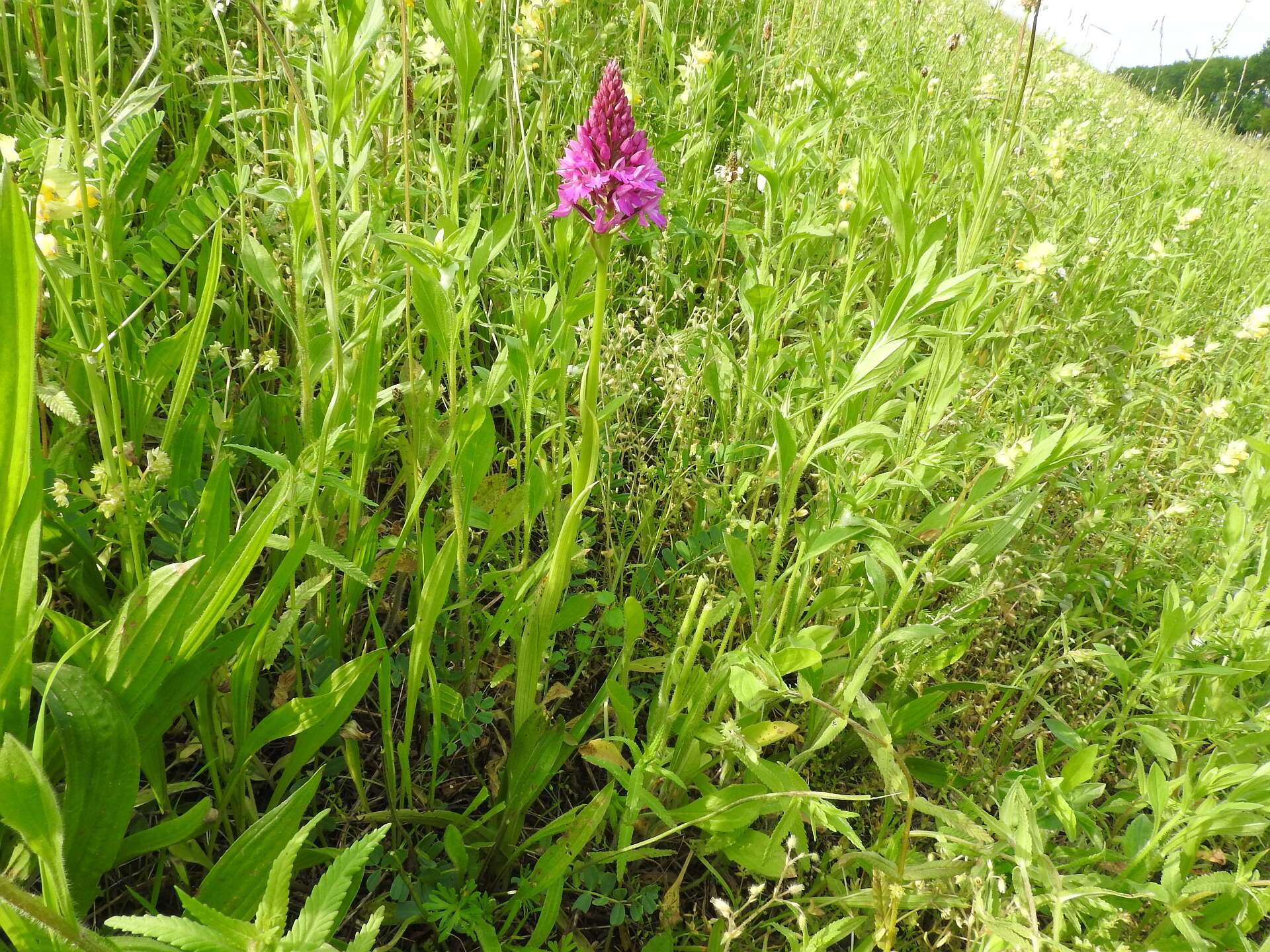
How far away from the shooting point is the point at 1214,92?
7777 millimetres

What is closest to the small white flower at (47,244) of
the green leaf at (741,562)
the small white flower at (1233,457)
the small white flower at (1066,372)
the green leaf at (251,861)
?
the green leaf at (251,861)

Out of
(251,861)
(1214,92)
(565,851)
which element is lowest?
(565,851)

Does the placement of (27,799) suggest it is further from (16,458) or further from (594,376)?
(594,376)

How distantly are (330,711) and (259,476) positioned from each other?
2.15 feet

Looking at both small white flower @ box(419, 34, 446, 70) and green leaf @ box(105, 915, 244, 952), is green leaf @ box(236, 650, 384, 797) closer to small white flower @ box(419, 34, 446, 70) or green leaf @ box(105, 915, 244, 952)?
green leaf @ box(105, 915, 244, 952)

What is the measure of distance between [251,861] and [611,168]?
1.02 meters

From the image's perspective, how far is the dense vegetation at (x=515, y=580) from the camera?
1.00 meters

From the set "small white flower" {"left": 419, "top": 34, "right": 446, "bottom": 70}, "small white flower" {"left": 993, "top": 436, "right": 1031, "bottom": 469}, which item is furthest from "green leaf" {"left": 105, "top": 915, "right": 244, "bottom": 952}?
"small white flower" {"left": 419, "top": 34, "right": 446, "bottom": 70}

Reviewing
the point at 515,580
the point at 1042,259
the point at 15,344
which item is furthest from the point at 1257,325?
the point at 15,344

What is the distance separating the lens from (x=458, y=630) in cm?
146

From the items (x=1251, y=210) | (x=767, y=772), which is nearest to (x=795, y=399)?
(x=767, y=772)

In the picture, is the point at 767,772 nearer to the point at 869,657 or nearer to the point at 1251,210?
the point at 869,657

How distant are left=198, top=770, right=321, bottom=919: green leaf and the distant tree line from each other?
4139mm

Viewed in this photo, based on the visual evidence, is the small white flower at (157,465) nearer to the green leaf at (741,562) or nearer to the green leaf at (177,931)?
the green leaf at (177,931)
